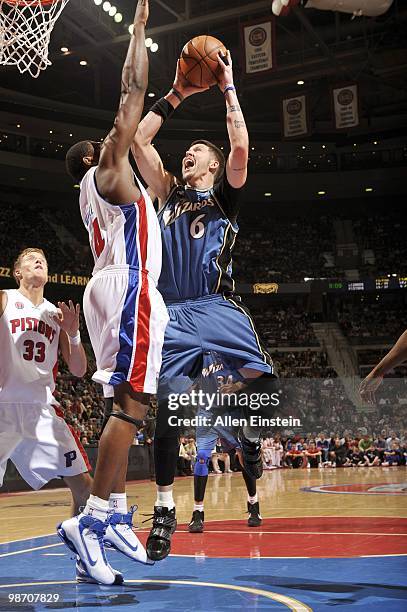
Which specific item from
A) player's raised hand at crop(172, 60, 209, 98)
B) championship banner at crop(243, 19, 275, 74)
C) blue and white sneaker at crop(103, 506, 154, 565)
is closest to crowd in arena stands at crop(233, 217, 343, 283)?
championship banner at crop(243, 19, 275, 74)

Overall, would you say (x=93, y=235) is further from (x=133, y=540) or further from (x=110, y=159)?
(x=133, y=540)

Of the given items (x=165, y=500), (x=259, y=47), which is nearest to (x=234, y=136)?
(x=165, y=500)

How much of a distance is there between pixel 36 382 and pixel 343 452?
15294mm

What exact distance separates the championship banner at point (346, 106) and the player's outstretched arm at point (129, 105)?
1501 cm

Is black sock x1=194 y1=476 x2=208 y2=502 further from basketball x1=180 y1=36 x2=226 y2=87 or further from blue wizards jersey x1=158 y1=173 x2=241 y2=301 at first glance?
basketball x1=180 y1=36 x2=226 y2=87

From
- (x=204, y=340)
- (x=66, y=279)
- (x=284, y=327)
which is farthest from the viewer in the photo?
(x=284, y=327)

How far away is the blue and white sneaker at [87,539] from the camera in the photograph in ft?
11.1

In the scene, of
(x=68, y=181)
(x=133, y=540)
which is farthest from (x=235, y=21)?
(x=133, y=540)

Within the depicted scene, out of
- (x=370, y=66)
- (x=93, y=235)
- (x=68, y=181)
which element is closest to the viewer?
(x=93, y=235)

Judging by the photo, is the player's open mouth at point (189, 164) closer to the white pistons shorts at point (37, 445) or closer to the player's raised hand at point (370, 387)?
the white pistons shorts at point (37, 445)

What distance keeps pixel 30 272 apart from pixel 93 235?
3.24ft

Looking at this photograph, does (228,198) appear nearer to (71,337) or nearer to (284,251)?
(71,337)

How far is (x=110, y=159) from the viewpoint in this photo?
3.66 m

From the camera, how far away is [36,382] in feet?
14.9
